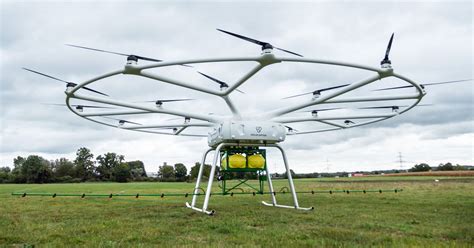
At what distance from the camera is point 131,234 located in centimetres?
906

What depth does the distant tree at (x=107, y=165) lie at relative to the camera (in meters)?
94.1

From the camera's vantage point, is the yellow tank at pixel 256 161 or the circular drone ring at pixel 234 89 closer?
the circular drone ring at pixel 234 89

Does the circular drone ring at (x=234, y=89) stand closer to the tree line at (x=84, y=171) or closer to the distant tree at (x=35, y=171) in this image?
the tree line at (x=84, y=171)

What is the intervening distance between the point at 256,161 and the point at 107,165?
9098cm

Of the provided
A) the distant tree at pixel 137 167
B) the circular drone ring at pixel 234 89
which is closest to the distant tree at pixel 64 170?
the distant tree at pixel 137 167

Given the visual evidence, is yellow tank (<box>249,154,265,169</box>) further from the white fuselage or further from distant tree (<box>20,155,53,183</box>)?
distant tree (<box>20,155,53,183</box>)

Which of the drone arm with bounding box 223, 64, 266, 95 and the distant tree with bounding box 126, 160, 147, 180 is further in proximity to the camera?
the distant tree with bounding box 126, 160, 147, 180

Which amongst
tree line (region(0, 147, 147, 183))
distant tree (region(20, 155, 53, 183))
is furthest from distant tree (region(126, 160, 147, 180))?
distant tree (region(20, 155, 53, 183))

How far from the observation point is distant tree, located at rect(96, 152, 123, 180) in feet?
309

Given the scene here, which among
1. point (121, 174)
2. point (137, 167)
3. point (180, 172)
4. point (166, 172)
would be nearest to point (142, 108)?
point (180, 172)

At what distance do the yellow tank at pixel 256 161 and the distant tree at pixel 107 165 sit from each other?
83705 millimetres

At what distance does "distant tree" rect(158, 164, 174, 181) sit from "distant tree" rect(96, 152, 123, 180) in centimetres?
1172

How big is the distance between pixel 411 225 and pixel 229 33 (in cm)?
765

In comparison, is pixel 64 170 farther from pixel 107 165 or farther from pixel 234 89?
pixel 234 89
